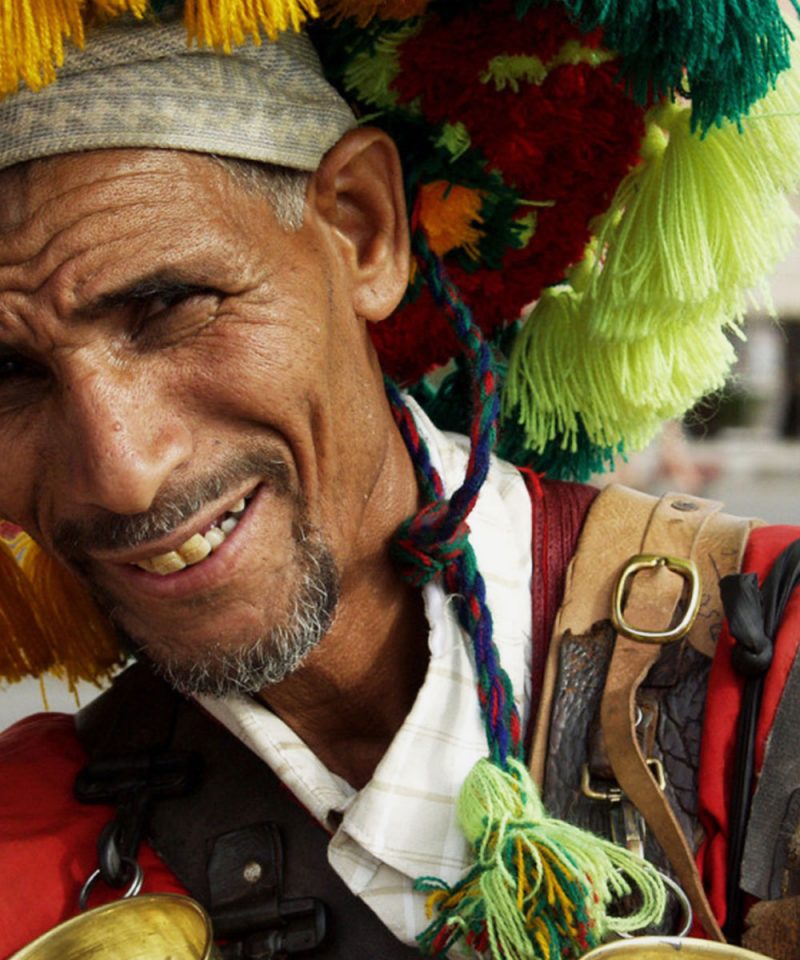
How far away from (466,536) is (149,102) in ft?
2.33

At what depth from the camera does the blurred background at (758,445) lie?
10.2m

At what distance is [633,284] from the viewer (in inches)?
80.3

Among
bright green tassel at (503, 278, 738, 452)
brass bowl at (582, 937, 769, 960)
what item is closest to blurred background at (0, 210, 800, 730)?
bright green tassel at (503, 278, 738, 452)

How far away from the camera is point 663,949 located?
4.38 feet

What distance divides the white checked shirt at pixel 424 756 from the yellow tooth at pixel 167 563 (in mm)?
277

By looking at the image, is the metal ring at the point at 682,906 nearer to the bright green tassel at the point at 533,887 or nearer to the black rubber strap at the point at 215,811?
the bright green tassel at the point at 533,887

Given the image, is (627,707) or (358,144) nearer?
(627,707)

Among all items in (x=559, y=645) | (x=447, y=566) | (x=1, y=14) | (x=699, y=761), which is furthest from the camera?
(x=447, y=566)

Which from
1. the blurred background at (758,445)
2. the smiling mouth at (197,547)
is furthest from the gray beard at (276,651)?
the blurred background at (758,445)

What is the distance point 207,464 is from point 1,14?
0.58 meters

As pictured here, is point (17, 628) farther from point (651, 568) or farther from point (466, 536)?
point (651, 568)

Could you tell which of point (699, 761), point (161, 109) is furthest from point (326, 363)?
point (699, 761)

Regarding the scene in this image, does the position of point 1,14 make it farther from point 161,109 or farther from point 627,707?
point 627,707

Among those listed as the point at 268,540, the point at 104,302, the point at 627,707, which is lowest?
the point at 627,707
